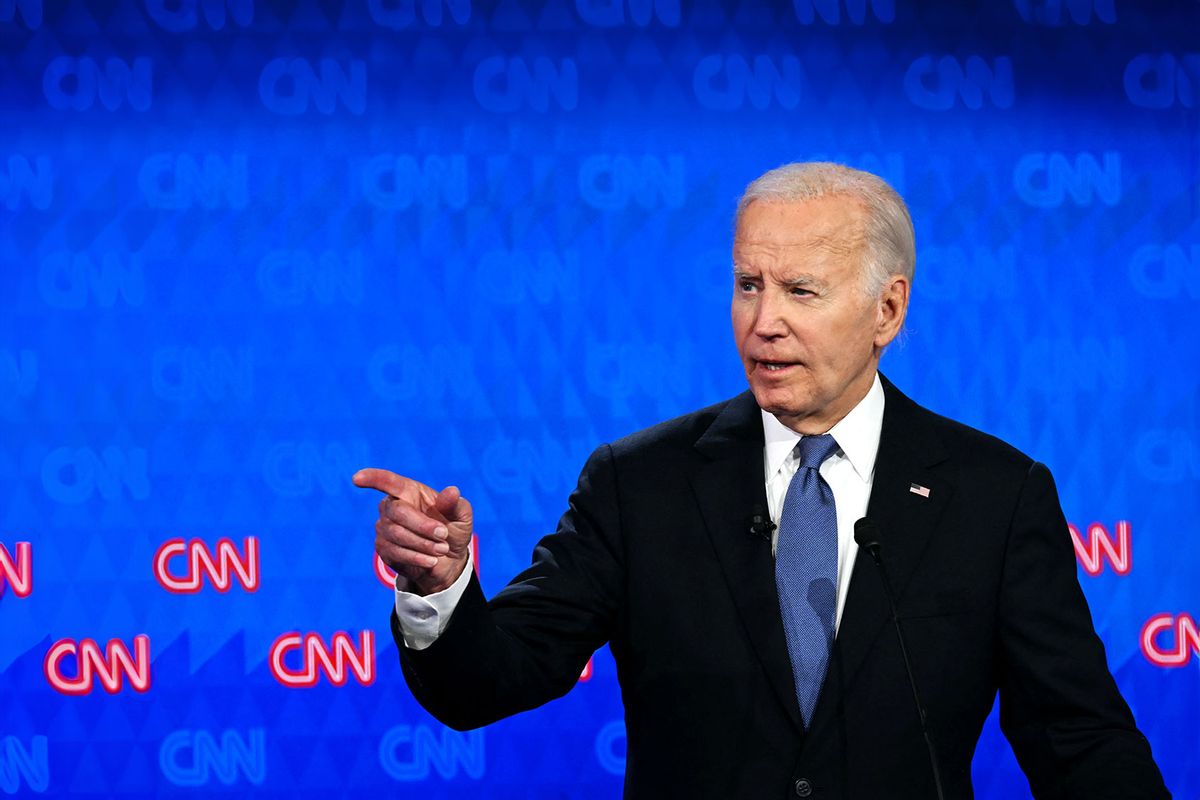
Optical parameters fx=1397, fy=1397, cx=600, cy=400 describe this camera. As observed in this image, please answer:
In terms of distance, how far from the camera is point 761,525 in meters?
1.70

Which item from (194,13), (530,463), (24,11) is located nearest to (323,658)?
(530,463)

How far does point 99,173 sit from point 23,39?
0.33m

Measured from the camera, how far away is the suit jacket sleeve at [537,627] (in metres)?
1.53

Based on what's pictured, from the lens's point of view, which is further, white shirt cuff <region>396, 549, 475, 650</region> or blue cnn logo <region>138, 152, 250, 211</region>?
blue cnn logo <region>138, 152, 250, 211</region>

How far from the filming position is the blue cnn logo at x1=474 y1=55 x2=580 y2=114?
10.0 feet

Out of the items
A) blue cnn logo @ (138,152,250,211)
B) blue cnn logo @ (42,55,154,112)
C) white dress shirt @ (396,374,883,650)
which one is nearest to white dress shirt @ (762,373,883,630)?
white dress shirt @ (396,374,883,650)

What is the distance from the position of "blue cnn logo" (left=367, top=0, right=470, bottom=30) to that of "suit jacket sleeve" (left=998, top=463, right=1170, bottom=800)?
5.95 feet

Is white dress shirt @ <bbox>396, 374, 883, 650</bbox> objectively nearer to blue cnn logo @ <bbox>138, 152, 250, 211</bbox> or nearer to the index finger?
the index finger

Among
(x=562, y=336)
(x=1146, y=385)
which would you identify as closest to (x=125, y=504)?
A: (x=562, y=336)

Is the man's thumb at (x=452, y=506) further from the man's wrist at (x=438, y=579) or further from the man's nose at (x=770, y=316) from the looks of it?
the man's nose at (x=770, y=316)

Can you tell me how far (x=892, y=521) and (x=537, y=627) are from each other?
46 centimetres

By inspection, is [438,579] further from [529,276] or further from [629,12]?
[629,12]

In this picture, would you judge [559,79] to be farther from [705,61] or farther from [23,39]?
[23,39]

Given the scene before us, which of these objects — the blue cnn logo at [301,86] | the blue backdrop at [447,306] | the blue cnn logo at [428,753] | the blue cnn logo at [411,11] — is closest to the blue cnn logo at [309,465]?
the blue backdrop at [447,306]
